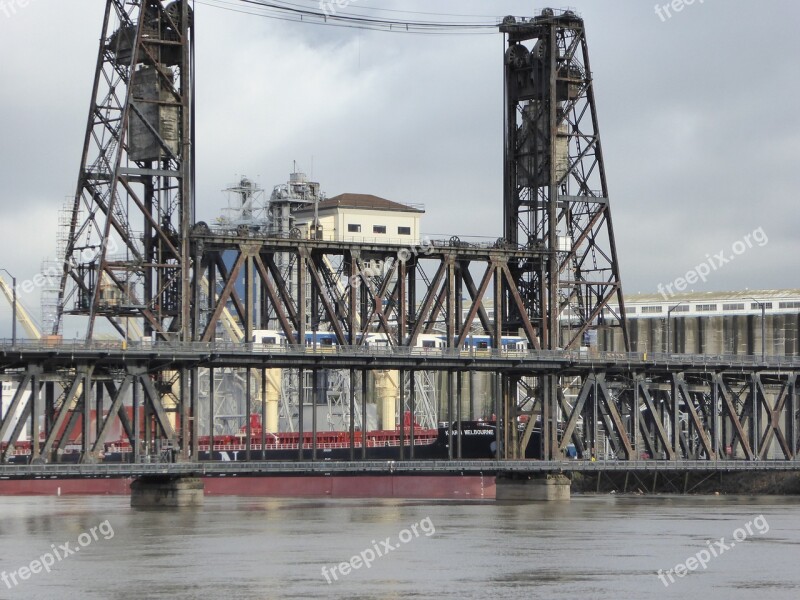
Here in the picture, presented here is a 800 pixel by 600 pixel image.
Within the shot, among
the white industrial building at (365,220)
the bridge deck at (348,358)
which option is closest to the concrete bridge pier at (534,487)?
the bridge deck at (348,358)

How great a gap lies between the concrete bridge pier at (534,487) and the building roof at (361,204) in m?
44.3

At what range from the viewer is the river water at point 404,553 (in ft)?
176

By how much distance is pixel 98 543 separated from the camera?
2820 inches

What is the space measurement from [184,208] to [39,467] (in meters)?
21.0

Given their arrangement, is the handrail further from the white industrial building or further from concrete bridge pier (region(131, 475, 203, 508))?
the white industrial building

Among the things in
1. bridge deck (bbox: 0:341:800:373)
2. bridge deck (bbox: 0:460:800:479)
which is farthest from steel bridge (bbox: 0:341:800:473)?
bridge deck (bbox: 0:460:800:479)

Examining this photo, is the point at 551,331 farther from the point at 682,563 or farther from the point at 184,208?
the point at 682,563

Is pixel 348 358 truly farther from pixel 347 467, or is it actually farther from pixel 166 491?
pixel 166 491

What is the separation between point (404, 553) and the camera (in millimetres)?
66438

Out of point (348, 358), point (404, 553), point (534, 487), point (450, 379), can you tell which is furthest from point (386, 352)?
point (404, 553)

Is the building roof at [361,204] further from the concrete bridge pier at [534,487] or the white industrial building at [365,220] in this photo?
the concrete bridge pier at [534,487]

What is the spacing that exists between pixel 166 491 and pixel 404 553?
1468 inches

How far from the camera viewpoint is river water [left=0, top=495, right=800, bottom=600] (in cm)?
5350

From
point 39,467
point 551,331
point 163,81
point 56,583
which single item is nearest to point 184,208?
point 163,81
